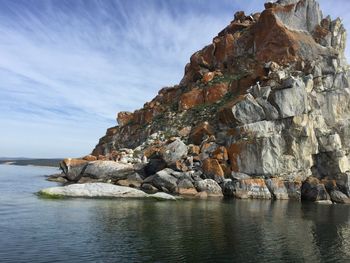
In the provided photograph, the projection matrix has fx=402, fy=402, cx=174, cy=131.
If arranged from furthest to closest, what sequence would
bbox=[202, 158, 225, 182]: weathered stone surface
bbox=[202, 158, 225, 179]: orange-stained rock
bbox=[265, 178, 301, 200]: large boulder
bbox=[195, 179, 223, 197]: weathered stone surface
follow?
bbox=[202, 158, 225, 179]: orange-stained rock < bbox=[202, 158, 225, 182]: weathered stone surface < bbox=[265, 178, 301, 200]: large boulder < bbox=[195, 179, 223, 197]: weathered stone surface

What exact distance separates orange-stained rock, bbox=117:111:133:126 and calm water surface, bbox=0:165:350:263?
96585 mm

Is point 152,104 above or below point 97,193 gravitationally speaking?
above

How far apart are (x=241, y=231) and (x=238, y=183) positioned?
4124 centimetres

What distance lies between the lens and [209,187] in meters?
87.2

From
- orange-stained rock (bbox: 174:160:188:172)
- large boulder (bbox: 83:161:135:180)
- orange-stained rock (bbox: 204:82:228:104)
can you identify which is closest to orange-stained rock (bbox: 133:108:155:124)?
orange-stained rock (bbox: 204:82:228:104)

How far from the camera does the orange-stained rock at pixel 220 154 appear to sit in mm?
94062

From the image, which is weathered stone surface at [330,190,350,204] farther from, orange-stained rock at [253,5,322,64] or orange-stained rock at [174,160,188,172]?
orange-stained rock at [253,5,322,64]

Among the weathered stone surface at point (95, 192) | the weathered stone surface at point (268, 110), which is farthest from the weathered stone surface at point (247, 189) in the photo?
the weathered stone surface at point (268, 110)

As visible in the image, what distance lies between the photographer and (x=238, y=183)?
87.5 metres

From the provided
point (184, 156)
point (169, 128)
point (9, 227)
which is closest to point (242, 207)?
point (184, 156)

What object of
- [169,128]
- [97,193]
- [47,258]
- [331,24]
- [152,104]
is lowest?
[47,258]

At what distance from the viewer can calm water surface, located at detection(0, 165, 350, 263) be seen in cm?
3481

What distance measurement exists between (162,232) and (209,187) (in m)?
44.2

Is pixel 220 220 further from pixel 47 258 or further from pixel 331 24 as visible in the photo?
pixel 331 24
